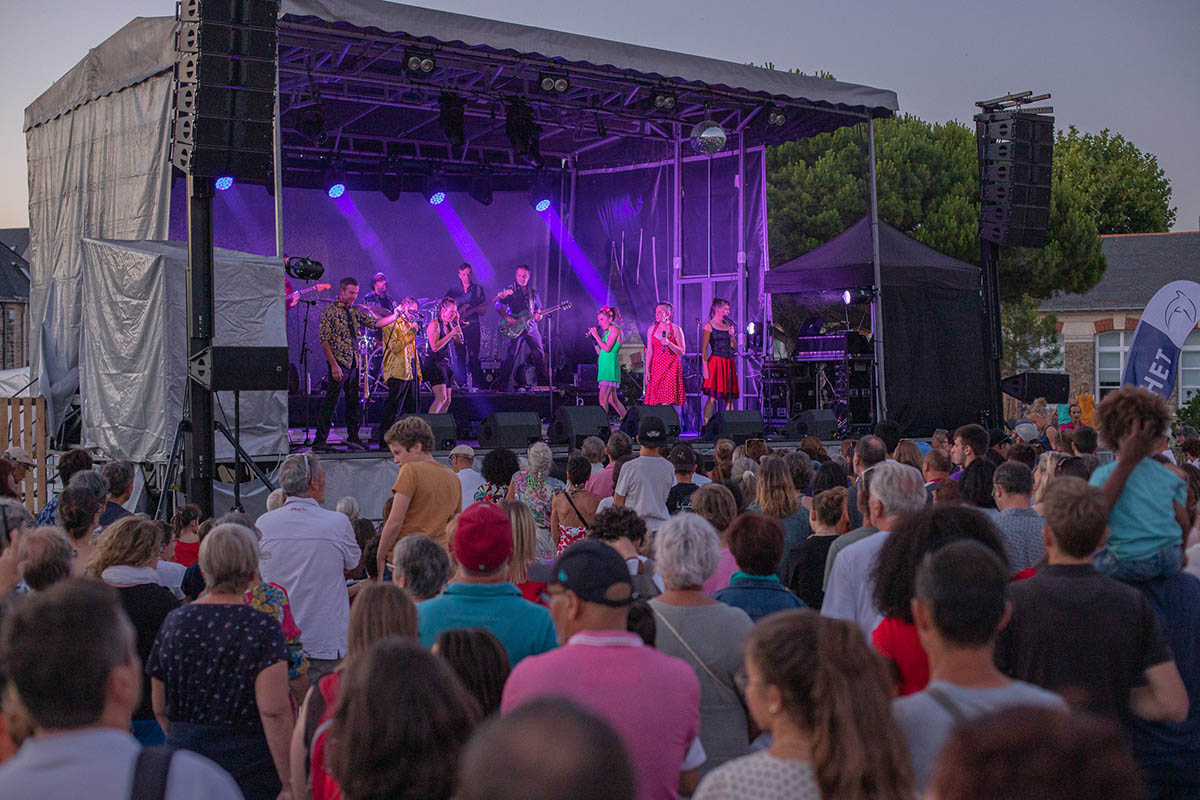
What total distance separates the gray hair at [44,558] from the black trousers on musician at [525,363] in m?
11.8

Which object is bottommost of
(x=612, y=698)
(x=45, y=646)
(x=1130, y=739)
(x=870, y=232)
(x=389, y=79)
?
(x=1130, y=739)

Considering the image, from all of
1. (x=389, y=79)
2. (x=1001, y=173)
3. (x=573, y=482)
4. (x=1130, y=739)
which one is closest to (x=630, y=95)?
(x=389, y=79)

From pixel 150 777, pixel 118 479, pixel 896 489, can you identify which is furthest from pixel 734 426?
pixel 150 777

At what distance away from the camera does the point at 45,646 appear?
172 cm

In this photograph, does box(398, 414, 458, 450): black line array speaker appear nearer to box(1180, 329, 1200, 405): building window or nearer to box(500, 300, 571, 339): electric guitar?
box(500, 300, 571, 339): electric guitar

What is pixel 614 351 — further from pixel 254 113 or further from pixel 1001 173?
pixel 254 113

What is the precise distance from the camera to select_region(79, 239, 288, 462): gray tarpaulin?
9.23m

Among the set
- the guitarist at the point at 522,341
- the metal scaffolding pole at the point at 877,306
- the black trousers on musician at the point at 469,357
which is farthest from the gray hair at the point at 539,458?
the black trousers on musician at the point at 469,357

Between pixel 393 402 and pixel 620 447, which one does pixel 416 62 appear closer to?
pixel 393 402

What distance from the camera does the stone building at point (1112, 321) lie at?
30094 millimetres

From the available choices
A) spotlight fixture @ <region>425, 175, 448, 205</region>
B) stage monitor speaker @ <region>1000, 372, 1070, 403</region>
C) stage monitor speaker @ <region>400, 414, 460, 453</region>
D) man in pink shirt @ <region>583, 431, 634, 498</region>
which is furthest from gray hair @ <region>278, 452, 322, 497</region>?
spotlight fixture @ <region>425, 175, 448, 205</region>

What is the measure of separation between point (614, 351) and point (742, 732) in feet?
36.5

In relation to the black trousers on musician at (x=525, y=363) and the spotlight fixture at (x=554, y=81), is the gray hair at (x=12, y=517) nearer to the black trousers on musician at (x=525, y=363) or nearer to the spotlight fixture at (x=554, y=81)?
the spotlight fixture at (x=554, y=81)

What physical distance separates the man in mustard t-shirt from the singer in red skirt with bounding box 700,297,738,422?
27.6 feet
